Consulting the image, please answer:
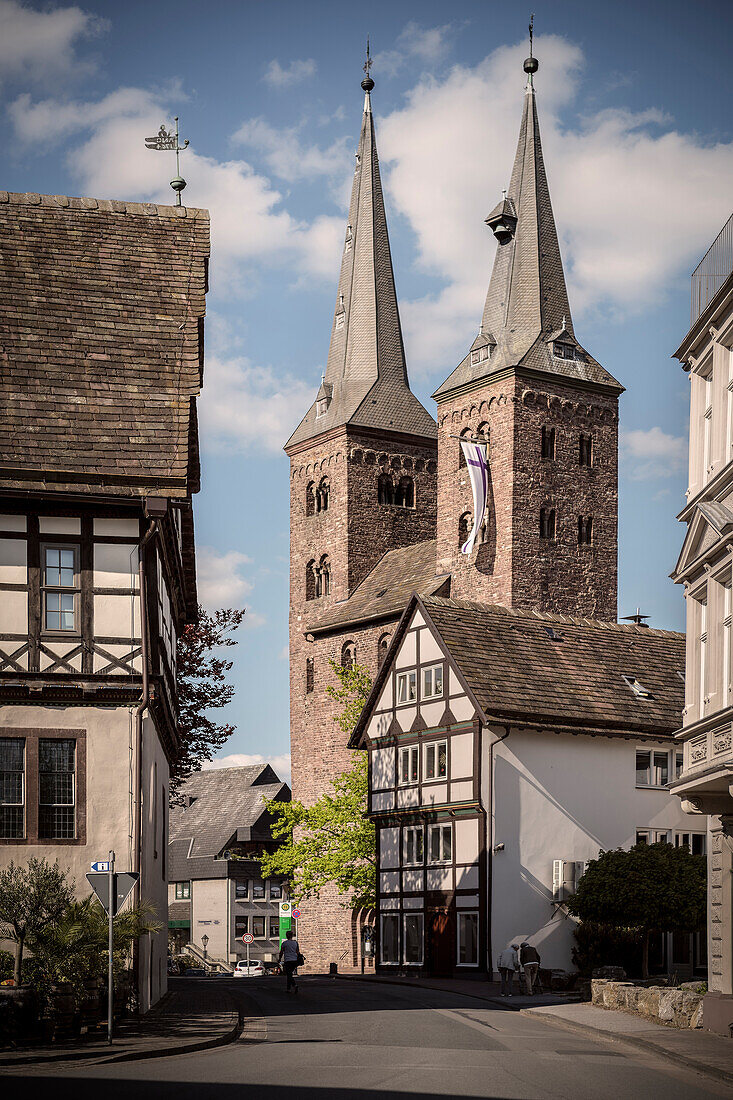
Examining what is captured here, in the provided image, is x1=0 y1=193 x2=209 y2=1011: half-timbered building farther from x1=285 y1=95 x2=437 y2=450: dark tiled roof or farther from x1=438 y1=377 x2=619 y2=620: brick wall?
x1=285 y1=95 x2=437 y2=450: dark tiled roof

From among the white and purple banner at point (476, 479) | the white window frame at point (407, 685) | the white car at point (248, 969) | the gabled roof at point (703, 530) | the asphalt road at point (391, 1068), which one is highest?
the white and purple banner at point (476, 479)

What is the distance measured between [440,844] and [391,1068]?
2495 centimetres

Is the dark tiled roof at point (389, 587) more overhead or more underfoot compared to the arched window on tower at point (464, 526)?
more underfoot

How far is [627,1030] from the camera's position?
21.2 metres

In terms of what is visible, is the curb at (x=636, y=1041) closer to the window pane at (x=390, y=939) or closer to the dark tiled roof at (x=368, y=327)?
the window pane at (x=390, y=939)

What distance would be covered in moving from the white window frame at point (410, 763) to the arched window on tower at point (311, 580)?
37.8 meters

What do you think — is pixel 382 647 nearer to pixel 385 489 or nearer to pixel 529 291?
pixel 385 489

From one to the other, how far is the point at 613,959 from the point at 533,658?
338 inches

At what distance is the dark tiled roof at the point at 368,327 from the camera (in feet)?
272

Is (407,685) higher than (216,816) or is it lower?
higher

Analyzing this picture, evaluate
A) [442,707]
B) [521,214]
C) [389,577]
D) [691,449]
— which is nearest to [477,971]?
[442,707]

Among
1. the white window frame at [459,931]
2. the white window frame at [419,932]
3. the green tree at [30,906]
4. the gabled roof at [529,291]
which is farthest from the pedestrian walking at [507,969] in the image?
the gabled roof at [529,291]

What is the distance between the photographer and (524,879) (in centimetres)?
3862

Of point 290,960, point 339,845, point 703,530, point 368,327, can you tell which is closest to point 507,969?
point 290,960
